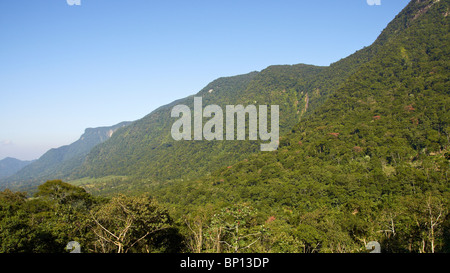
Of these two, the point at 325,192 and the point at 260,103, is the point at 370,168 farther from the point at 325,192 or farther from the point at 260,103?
the point at 260,103

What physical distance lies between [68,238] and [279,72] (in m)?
199

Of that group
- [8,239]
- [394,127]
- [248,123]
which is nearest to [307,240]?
[8,239]

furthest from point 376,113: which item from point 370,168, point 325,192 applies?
point 325,192

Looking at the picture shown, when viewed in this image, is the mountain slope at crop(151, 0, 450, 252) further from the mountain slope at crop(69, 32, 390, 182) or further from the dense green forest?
the mountain slope at crop(69, 32, 390, 182)

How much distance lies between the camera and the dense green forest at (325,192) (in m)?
15.5

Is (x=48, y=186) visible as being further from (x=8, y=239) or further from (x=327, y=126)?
(x=327, y=126)

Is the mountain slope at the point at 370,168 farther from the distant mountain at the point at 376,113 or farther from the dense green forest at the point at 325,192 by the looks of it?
the distant mountain at the point at 376,113

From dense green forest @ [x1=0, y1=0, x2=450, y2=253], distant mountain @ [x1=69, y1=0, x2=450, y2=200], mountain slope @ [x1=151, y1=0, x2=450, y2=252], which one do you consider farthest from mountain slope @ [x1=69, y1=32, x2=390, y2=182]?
mountain slope @ [x1=151, y1=0, x2=450, y2=252]

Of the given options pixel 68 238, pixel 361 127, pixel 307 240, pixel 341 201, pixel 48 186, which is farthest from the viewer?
pixel 361 127

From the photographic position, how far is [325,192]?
156ft

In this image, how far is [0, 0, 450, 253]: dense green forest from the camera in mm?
15500

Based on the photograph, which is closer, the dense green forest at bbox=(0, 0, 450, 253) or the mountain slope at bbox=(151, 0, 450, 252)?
the dense green forest at bbox=(0, 0, 450, 253)

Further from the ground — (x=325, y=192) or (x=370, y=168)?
(x=370, y=168)
